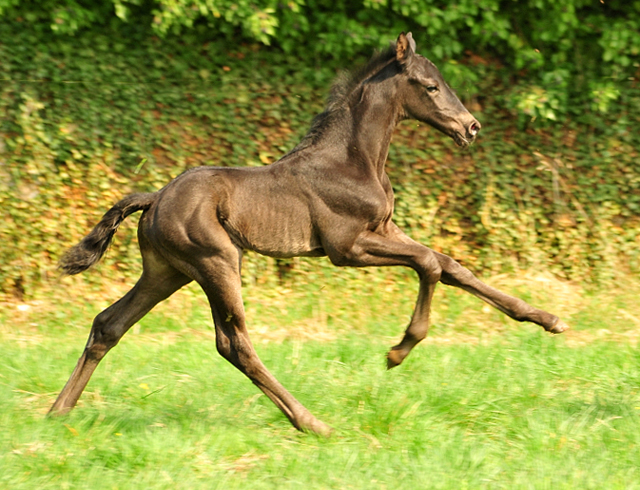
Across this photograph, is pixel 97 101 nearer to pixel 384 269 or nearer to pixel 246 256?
pixel 246 256

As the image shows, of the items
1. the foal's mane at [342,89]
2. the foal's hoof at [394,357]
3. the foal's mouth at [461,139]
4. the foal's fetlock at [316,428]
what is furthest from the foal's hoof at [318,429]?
the foal's mouth at [461,139]

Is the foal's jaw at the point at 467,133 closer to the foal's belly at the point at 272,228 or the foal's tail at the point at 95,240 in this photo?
the foal's belly at the point at 272,228

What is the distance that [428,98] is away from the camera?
5176 mm

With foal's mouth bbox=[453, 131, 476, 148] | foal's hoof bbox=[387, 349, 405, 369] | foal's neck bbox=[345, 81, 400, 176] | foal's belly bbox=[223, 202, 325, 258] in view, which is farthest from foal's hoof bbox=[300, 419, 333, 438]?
foal's mouth bbox=[453, 131, 476, 148]

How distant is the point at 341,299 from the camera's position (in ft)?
28.7

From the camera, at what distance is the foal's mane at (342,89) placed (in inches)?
204

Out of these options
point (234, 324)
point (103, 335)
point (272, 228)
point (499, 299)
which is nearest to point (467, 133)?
point (499, 299)

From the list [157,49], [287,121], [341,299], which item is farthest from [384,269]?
[157,49]

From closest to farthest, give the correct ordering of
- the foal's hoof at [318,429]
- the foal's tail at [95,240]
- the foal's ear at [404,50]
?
the foal's hoof at [318,429] → the foal's tail at [95,240] → the foal's ear at [404,50]

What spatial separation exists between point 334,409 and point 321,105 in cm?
587

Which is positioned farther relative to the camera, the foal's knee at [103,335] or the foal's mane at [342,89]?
the foal's mane at [342,89]

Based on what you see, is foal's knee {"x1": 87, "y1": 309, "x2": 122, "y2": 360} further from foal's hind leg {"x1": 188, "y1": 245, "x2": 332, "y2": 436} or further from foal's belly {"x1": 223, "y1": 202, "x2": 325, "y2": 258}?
foal's belly {"x1": 223, "y1": 202, "x2": 325, "y2": 258}

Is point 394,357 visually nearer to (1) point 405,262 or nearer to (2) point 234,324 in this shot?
(1) point 405,262

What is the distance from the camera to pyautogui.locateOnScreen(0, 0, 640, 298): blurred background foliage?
9258 mm
